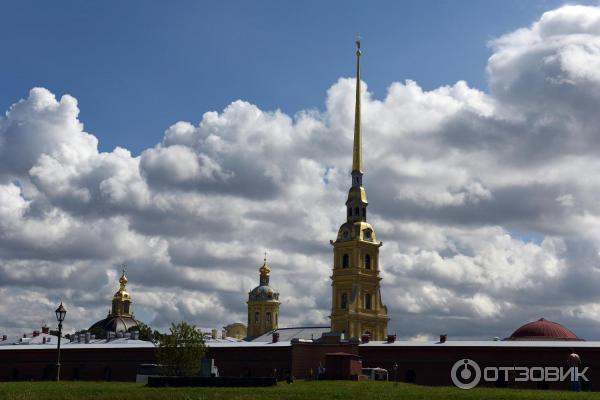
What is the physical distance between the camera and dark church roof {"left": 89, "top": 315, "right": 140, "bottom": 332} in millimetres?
140125

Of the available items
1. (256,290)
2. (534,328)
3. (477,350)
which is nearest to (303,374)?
(477,350)

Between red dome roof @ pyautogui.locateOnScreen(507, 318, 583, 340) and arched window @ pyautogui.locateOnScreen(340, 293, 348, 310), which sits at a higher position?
arched window @ pyautogui.locateOnScreen(340, 293, 348, 310)

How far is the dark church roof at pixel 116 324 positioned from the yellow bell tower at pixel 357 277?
51.6 m

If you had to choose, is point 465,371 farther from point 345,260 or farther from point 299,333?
point 345,260

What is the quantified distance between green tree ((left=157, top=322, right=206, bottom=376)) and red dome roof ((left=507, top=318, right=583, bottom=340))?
38.0 metres

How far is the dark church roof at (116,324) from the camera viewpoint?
14012 cm

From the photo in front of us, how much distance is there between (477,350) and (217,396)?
103ft

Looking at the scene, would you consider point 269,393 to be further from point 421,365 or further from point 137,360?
point 137,360

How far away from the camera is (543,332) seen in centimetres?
8381

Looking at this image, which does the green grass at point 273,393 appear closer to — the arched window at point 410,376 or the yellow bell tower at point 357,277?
the arched window at point 410,376

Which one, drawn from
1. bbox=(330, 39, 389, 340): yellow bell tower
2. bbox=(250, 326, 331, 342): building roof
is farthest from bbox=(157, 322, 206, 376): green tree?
bbox=(330, 39, 389, 340): yellow bell tower

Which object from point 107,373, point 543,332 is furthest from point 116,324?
point 543,332

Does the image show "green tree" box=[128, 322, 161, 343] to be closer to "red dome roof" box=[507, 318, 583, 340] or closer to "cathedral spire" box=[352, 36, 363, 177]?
"cathedral spire" box=[352, 36, 363, 177]

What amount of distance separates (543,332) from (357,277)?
24.2m
